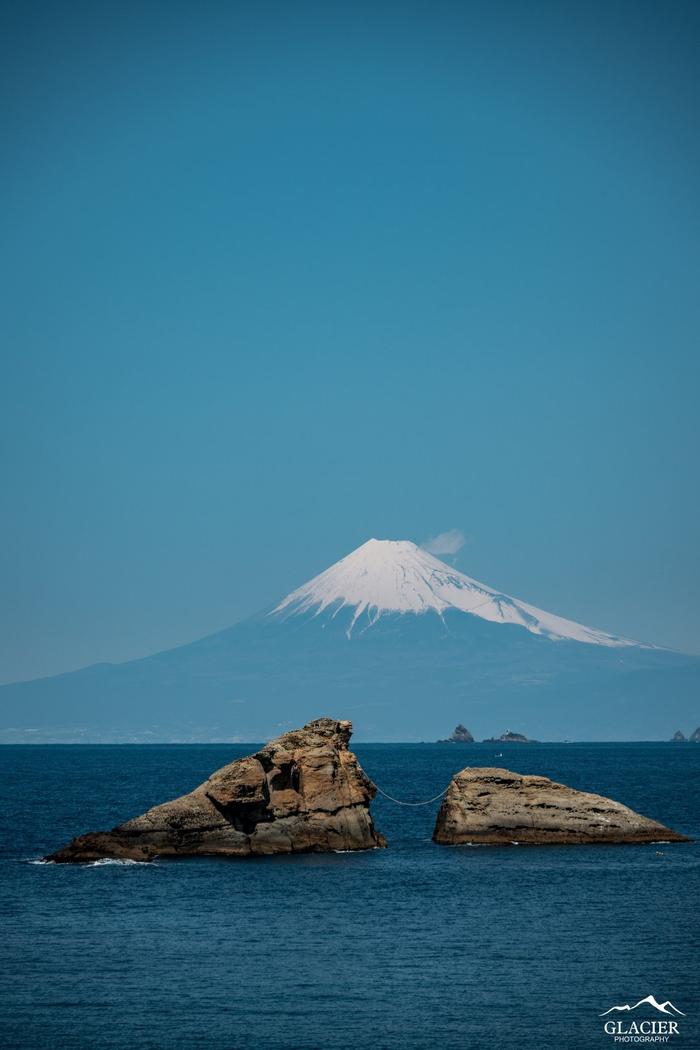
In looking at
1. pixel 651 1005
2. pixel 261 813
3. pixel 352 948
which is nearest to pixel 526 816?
pixel 261 813

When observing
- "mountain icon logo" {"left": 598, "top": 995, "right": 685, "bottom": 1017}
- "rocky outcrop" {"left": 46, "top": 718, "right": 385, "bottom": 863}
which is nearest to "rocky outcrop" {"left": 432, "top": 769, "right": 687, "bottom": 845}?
"rocky outcrop" {"left": 46, "top": 718, "right": 385, "bottom": 863}

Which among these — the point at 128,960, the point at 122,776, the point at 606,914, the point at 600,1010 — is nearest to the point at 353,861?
the point at 606,914

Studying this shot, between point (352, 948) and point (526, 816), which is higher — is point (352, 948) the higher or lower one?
the lower one

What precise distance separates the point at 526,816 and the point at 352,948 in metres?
27.9

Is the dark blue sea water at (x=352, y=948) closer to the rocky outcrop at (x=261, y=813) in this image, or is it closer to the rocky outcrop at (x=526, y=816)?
the rocky outcrop at (x=526, y=816)

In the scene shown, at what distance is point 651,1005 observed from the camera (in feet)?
125

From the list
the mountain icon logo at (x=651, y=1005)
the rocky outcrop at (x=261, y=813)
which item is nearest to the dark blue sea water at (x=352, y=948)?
the mountain icon logo at (x=651, y=1005)

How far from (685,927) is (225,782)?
26.4m

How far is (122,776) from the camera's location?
17212cm

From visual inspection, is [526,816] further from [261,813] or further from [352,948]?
[352,948]

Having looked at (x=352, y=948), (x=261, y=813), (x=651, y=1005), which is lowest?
(x=651, y=1005)

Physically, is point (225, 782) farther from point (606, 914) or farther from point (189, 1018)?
point (189, 1018)

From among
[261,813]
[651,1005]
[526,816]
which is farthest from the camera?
[526,816]

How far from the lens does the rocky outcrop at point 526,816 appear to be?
242ft
